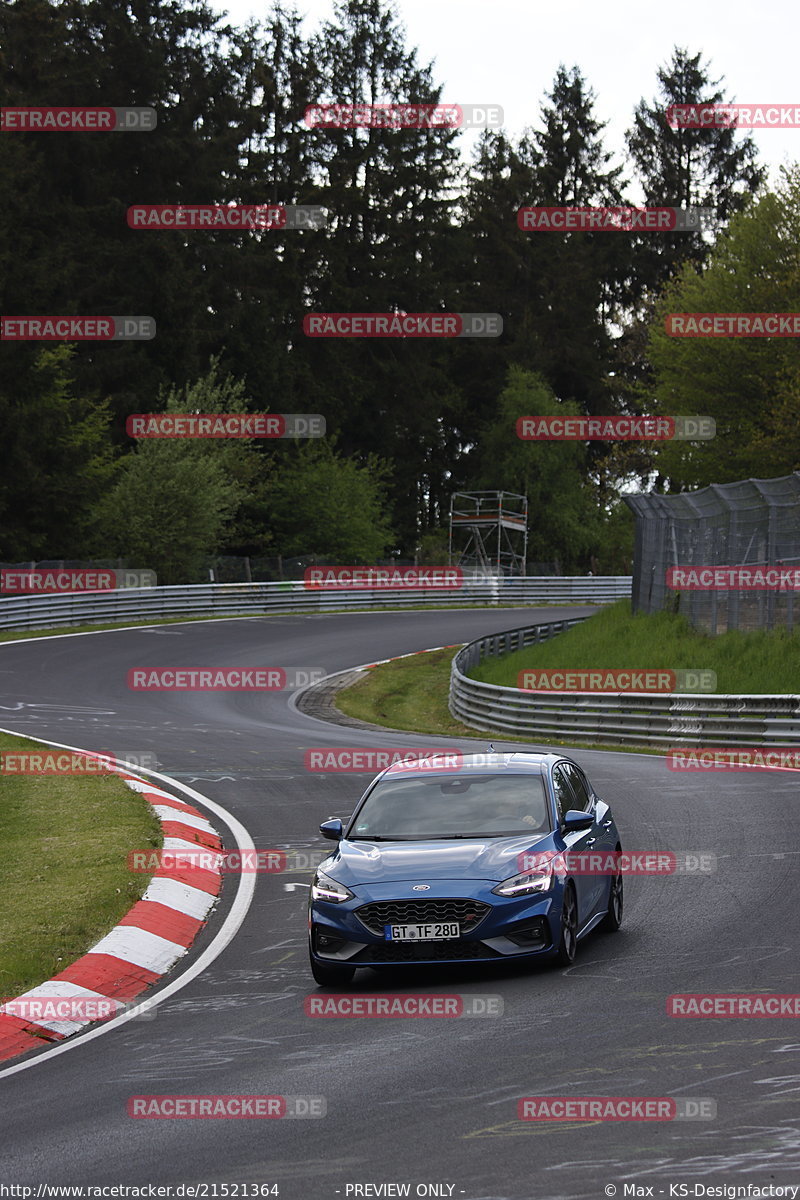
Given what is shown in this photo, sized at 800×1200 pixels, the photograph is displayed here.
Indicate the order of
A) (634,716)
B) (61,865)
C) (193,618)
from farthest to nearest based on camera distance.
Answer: (193,618) → (634,716) → (61,865)

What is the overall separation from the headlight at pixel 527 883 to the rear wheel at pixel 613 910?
1.42 metres

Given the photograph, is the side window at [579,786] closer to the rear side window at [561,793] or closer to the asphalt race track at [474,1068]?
the rear side window at [561,793]

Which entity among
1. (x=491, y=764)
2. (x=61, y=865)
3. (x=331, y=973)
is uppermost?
(x=491, y=764)

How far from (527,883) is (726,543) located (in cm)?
2100

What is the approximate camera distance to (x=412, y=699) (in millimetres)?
38062

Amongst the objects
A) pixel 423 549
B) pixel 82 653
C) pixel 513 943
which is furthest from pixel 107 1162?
pixel 423 549

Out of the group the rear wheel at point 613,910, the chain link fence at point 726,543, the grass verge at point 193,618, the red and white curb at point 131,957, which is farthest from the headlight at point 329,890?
the grass verge at point 193,618

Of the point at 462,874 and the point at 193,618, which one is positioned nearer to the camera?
the point at 462,874

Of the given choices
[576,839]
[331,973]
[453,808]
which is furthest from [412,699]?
[331,973]

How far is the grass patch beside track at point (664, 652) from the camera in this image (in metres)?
28.0

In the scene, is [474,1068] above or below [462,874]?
below

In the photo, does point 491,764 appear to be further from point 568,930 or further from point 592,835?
point 568,930

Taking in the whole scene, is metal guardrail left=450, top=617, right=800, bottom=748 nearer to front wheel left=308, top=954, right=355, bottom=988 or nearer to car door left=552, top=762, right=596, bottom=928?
car door left=552, top=762, right=596, bottom=928

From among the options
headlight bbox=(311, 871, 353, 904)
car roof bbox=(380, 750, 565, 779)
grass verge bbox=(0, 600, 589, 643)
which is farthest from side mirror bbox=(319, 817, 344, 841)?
grass verge bbox=(0, 600, 589, 643)
